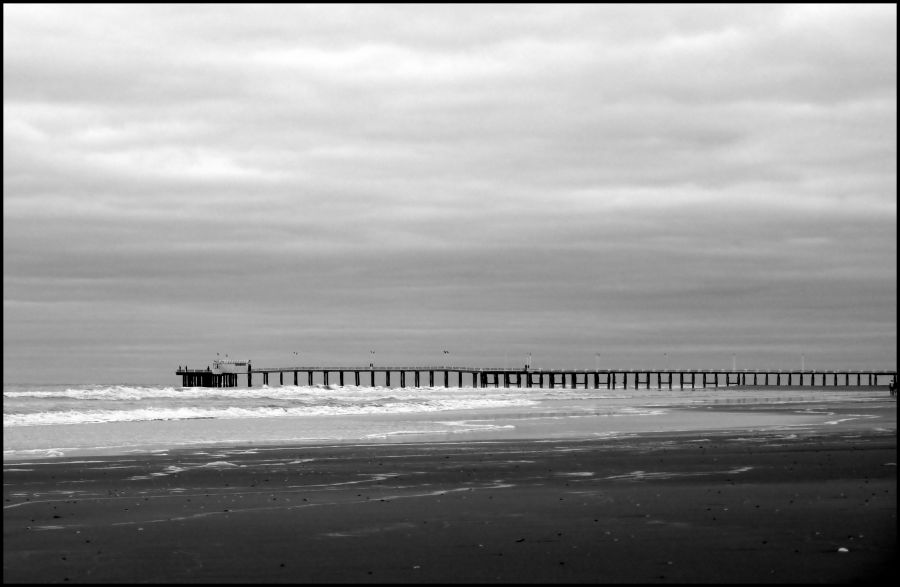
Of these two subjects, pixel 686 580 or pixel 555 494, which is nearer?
pixel 686 580

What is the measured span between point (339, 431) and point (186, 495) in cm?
1779

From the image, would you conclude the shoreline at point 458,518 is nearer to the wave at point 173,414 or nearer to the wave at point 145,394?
the wave at point 173,414

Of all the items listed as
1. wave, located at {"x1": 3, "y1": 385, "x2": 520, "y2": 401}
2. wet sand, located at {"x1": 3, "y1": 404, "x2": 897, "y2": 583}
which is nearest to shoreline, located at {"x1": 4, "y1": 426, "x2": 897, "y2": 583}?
wet sand, located at {"x1": 3, "y1": 404, "x2": 897, "y2": 583}

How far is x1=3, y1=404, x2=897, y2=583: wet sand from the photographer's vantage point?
32.4 ft

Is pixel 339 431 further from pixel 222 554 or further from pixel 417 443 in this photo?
pixel 222 554

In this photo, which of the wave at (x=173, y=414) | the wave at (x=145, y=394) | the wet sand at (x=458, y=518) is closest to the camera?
the wet sand at (x=458, y=518)

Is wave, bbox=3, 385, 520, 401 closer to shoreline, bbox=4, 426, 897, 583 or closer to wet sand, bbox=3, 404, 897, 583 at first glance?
wet sand, bbox=3, 404, 897, 583

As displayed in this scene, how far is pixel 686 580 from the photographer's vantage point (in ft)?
30.6

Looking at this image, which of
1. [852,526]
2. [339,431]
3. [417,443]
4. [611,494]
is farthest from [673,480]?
[339,431]

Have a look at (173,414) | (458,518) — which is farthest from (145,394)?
(458,518)

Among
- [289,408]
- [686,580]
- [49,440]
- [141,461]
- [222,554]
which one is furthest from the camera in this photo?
[289,408]

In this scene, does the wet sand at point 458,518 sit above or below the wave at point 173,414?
above

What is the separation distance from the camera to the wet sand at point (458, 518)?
989 centimetres

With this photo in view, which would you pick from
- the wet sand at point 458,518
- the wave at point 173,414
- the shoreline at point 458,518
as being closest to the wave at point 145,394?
the wave at point 173,414
